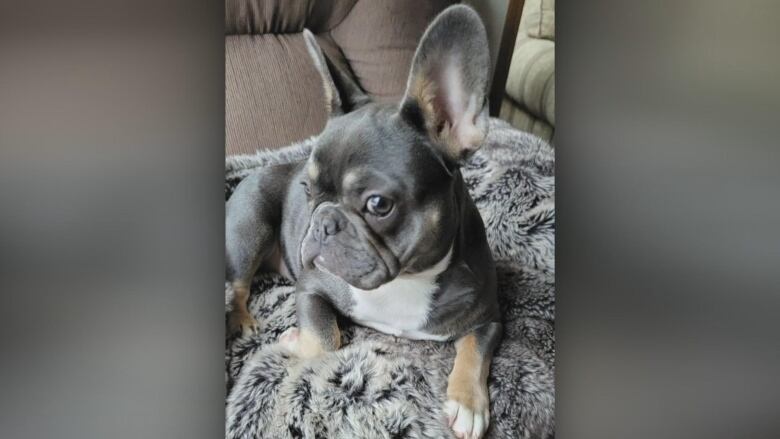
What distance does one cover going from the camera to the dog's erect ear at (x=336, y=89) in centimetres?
142

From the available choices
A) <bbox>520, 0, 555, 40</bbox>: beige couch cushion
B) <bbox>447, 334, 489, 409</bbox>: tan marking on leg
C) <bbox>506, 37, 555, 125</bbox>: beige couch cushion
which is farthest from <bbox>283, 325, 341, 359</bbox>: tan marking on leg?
<bbox>520, 0, 555, 40</bbox>: beige couch cushion

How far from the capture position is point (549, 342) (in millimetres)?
1479

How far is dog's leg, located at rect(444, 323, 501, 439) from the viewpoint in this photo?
1.40 meters

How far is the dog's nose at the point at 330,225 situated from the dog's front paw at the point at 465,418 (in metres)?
0.41

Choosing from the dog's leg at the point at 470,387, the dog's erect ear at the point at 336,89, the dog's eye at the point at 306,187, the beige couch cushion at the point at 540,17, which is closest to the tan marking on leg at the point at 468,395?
the dog's leg at the point at 470,387

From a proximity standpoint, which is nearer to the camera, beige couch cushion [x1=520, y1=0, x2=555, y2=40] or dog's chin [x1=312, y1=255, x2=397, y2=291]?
dog's chin [x1=312, y1=255, x2=397, y2=291]

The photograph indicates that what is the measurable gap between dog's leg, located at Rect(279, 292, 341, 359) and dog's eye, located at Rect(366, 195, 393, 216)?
0.22 metres

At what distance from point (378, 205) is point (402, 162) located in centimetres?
10

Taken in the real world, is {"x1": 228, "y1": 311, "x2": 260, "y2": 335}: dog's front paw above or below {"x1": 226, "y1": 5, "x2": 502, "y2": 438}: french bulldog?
below

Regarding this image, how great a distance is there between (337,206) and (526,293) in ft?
1.47

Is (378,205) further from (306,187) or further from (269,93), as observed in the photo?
(269,93)

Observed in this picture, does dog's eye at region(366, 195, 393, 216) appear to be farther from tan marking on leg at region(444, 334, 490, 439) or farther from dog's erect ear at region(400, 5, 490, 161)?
tan marking on leg at region(444, 334, 490, 439)

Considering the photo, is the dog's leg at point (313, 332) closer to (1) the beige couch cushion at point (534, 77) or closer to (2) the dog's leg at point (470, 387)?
(2) the dog's leg at point (470, 387)
